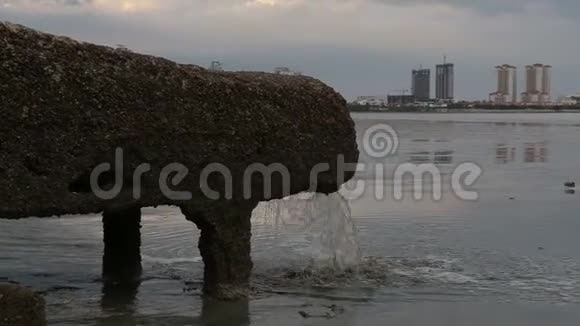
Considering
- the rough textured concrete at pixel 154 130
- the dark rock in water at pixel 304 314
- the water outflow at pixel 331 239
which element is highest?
the rough textured concrete at pixel 154 130

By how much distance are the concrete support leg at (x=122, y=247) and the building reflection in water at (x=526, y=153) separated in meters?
19.8

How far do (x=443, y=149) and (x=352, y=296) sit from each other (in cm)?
2499

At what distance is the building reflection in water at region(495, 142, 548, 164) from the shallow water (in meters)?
11.3

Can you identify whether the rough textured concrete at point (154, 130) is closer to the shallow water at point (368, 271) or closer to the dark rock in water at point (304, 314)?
the dark rock in water at point (304, 314)

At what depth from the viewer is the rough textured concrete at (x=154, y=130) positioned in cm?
590

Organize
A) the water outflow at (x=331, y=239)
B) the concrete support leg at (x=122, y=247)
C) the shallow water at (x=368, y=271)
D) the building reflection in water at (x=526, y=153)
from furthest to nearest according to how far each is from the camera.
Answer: the building reflection in water at (x=526, y=153) < the water outflow at (x=331, y=239) < the concrete support leg at (x=122, y=247) < the shallow water at (x=368, y=271)

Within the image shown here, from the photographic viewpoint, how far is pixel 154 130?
668 cm

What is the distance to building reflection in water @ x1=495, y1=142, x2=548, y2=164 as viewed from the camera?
89.8ft

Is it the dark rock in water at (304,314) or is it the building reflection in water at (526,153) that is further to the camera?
the building reflection in water at (526,153)

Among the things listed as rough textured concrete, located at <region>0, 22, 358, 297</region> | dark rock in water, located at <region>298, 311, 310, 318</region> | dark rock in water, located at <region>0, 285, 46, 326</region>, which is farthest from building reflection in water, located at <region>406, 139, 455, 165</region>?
dark rock in water, located at <region>0, 285, 46, 326</region>

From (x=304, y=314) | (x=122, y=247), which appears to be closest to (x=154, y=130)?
(x=304, y=314)

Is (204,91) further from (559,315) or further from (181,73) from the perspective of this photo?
Result: (559,315)

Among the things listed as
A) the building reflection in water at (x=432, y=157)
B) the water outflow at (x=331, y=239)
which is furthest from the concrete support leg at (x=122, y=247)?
the building reflection in water at (x=432, y=157)

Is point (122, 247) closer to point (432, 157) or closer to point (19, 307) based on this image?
point (19, 307)
